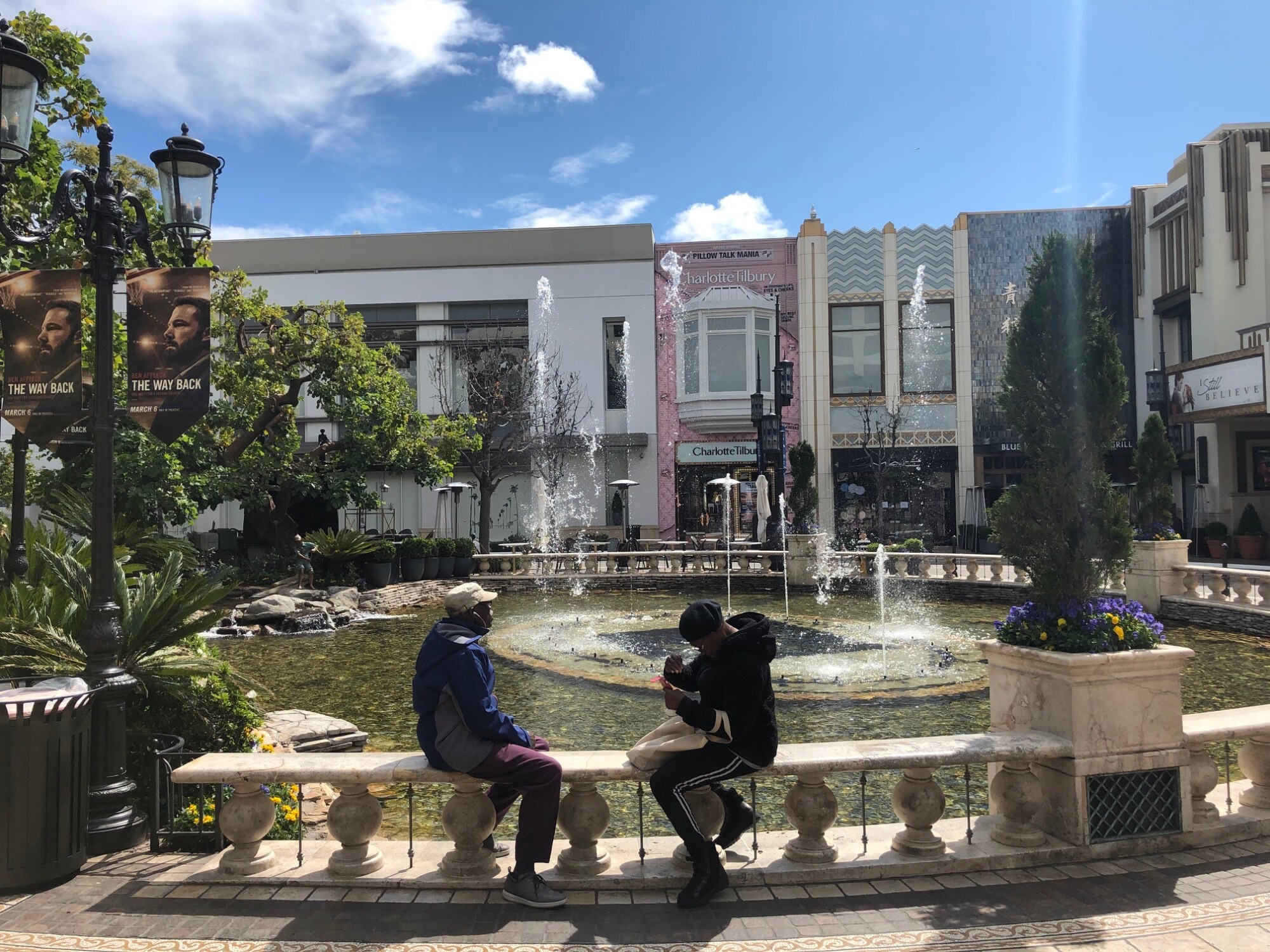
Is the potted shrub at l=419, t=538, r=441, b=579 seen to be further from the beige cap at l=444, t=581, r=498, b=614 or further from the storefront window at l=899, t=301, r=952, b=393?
the storefront window at l=899, t=301, r=952, b=393

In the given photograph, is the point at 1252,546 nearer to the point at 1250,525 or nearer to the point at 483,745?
the point at 1250,525

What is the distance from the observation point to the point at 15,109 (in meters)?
5.47

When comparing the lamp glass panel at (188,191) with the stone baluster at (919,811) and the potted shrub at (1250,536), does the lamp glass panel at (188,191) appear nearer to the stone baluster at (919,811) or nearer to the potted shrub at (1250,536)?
the stone baluster at (919,811)

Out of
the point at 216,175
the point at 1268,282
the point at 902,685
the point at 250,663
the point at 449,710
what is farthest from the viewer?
the point at 1268,282

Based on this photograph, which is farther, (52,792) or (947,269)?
(947,269)

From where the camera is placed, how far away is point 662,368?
3275 centimetres

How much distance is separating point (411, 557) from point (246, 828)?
17488 millimetres

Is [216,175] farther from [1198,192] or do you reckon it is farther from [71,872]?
[1198,192]

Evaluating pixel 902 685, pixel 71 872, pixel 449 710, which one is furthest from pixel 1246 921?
pixel 902 685

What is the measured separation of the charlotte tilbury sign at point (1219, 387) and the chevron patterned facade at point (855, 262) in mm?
10322

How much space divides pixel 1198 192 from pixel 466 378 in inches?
998

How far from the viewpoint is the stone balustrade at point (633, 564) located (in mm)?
21812

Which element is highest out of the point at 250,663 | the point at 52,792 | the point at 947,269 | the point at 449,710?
the point at 947,269

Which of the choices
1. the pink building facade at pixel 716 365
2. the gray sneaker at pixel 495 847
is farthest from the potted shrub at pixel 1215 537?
the gray sneaker at pixel 495 847
